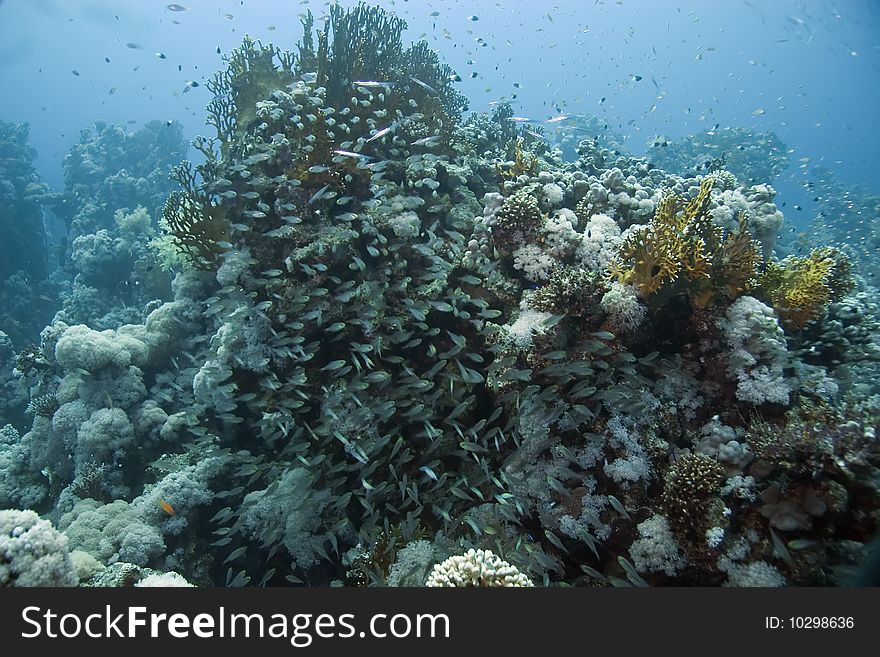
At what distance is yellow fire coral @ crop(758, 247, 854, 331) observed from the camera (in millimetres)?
6484

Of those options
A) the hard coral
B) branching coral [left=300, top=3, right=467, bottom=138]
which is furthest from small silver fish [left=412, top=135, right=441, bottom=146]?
the hard coral

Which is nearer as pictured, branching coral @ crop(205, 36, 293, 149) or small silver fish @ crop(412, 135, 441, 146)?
small silver fish @ crop(412, 135, 441, 146)

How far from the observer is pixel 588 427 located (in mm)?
6105

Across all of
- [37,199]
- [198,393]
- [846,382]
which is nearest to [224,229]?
[198,393]

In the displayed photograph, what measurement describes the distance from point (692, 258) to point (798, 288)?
193 cm

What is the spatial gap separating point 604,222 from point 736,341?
2.69m

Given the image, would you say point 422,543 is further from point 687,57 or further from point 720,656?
point 687,57

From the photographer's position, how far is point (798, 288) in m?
6.59

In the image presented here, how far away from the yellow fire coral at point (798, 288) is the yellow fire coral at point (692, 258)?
0.58m

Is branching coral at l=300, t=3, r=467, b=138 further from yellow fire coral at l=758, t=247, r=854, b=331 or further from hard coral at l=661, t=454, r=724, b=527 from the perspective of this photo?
hard coral at l=661, t=454, r=724, b=527

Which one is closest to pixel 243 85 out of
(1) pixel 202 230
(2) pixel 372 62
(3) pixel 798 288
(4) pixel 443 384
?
(2) pixel 372 62

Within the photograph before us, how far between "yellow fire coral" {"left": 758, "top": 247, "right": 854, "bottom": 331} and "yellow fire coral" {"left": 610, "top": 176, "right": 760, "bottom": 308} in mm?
584

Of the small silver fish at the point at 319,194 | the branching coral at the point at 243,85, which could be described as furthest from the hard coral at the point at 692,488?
the branching coral at the point at 243,85

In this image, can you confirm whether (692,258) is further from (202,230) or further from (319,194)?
(202,230)
